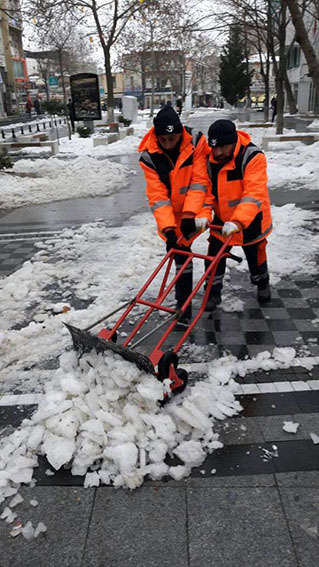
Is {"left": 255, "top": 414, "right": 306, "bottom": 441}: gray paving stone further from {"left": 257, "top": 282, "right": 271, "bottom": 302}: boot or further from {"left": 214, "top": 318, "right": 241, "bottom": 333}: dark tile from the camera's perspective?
{"left": 257, "top": 282, "right": 271, "bottom": 302}: boot

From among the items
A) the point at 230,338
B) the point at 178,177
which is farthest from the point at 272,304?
the point at 178,177

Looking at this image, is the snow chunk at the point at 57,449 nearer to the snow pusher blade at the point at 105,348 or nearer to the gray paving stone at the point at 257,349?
the snow pusher blade at the point at 105,348

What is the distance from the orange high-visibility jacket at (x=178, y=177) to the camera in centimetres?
363

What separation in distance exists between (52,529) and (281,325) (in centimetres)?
257

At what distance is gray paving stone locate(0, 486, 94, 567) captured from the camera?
205 cm

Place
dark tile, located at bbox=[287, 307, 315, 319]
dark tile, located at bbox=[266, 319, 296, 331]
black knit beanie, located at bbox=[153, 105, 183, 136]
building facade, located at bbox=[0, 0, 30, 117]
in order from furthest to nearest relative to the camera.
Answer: building facade, located at bbox=[0, 0, 30, 117] → dark tile, located at bbox=[287, 307, 315, 319] → dark tile, located at bbox=[266, 319, 296, 331] → black knit beanie, located at bbox=[153, 105, 183, 136]

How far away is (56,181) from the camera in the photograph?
11445 millimetres

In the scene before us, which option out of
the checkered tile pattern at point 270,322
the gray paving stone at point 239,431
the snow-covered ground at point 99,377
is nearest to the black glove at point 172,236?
the checkered tile pattern at point 270,322

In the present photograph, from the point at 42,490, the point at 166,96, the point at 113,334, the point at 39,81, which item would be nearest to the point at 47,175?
the point at 113,334

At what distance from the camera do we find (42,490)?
2.42m

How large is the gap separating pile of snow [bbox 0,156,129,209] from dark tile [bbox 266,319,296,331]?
22.7 ft

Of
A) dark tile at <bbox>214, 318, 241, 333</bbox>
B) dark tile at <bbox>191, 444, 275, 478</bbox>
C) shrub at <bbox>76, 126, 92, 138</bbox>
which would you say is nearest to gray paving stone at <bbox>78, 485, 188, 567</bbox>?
dark tile at <bbox>191, 444, 275, 478</bbox>

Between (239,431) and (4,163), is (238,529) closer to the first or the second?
(239,431)

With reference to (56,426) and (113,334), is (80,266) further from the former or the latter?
(56,426)
